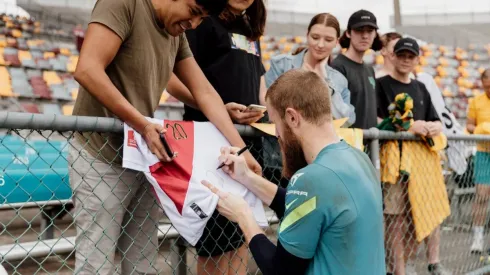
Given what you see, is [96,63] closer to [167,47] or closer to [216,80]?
[167,47]

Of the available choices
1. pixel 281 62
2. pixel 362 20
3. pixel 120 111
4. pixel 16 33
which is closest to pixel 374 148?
pixel 281 62

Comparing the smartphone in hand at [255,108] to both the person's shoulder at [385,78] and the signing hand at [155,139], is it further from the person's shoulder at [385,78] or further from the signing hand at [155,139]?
the person's shoulder at [385,78]

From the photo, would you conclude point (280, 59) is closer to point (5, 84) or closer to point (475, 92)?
point (5, 84)

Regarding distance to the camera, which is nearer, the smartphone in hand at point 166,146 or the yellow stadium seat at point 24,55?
the smartphone in hand at point 166,146

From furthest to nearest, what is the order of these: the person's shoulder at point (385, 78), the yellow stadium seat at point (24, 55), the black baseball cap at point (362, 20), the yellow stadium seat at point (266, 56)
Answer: the yellow stadium seat at point (266, 56) → the yellow stadium seat at point (24, 55) → the person's shoulder at point (385, 78) → the black baseball cap at point (362, 20)

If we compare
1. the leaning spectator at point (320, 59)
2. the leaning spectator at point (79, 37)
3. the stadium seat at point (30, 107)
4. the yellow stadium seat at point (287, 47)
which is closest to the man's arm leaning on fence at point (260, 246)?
the leaning spectator at point (320, 59)

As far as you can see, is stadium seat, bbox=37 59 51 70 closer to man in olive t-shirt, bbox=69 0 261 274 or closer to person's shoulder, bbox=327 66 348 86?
person's shoulder, bbox=327 66 348 86

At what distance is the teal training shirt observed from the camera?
4.96 feet

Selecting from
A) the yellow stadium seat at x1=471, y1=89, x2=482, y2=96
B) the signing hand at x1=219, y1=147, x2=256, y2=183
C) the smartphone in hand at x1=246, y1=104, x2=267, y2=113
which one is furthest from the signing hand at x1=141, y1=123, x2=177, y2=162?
the yellow stadium seat at x1=471, y1=89, x2=482, y2=96

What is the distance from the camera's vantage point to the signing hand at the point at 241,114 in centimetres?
214

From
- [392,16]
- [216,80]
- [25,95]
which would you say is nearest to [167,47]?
[216,80]

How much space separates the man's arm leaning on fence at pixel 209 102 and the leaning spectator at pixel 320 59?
0.91 m

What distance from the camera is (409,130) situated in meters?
3.07

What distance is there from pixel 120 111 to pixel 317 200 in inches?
26.2
